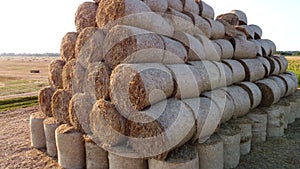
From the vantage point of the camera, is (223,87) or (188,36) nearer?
(188,36)

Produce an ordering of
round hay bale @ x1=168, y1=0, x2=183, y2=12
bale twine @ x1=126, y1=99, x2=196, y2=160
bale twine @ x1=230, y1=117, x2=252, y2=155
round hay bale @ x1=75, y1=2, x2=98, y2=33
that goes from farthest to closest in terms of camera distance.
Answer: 1. round hay bale @ x1=168, y1=0, x2=183, y2=12
2. bale twine @ x1=230, y1=117, x2=252, y2=155
3. round hay bale @ x1=75, y1=2, x2=98, y2=33
4. bale twine @ x1=126, y1=99, x2=196, y2=160

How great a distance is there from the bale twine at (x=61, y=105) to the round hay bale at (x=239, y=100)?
9.63 feet

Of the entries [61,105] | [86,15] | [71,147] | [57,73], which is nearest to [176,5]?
[86,15]

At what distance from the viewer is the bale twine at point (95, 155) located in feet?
13.3

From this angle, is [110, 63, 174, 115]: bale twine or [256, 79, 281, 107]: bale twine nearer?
[110, 63, 174, 115]: bale twine

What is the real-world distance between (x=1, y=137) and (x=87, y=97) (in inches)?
138

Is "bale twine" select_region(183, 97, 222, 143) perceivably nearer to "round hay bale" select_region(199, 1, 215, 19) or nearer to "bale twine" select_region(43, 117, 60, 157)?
"round hay bale" select_region(199, 1, 215, 19)

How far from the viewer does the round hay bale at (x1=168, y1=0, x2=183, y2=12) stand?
16.1ft

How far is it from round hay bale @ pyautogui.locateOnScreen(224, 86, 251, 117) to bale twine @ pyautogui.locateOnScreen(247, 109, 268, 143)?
0.68 ft

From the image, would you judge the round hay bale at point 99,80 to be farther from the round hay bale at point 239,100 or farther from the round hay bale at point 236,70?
the round hay bale at point 236,70

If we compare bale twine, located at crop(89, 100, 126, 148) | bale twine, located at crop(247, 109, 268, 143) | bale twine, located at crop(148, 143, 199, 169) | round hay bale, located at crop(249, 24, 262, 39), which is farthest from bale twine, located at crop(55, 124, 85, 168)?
round hay bale, located at crop(249, 24, 262, 39)

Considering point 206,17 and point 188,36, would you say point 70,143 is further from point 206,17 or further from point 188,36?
point 206,17

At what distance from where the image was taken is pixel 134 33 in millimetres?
3555

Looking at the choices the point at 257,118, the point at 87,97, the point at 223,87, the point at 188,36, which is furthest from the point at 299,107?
the point at 87,97
